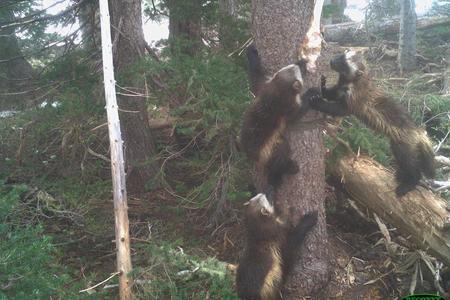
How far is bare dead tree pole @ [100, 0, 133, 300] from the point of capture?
17.2ft

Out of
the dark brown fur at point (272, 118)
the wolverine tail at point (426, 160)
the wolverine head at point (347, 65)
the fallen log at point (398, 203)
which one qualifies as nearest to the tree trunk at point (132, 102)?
the dark brown fur at point (272, 118)

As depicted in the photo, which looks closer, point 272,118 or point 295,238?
point 295,238

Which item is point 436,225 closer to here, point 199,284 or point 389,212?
point 389,212

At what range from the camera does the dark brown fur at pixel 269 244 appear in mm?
5355

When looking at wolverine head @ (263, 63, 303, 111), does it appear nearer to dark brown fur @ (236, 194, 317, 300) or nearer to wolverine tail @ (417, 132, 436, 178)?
dark brown fur @ (236, 194, 317, 300)

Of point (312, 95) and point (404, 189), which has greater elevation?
point (312, 95)

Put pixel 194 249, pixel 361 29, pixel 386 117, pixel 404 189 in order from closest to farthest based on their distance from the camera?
1. pixel 404 189
2. pixel 386 117
3. pixel 194 249
4. pixel 361 29

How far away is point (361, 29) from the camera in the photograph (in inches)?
638

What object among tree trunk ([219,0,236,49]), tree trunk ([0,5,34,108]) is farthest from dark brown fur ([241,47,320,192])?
tree trunk ([0,5,34,108])

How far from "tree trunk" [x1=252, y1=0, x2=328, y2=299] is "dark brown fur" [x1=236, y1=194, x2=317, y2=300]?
0.54ft

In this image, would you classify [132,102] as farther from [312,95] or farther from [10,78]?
[312,95]

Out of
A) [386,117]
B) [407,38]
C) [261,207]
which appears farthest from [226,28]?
[407,38]

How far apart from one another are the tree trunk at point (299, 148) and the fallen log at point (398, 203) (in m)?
1.03

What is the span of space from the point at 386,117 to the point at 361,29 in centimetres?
1088
